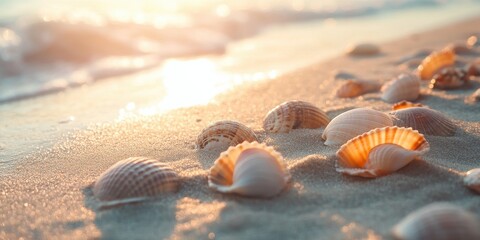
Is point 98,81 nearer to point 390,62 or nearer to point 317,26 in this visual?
point 390,62

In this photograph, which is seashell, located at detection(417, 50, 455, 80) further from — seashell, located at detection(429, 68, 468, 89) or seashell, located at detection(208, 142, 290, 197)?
seashell, located at detection(208, 142, 290, 197)

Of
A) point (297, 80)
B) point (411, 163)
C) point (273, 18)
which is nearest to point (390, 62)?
point (297, 80)

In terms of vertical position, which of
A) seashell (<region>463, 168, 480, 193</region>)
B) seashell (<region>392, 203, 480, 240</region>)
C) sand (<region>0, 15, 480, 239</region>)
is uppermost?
seashell (<region>392, 203, 480, 240</region>)

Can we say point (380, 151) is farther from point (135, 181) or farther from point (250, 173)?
point (135, 181)

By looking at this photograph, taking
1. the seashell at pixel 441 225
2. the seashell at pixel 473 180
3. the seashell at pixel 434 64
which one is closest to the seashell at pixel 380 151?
the seashell at pixel 473 180

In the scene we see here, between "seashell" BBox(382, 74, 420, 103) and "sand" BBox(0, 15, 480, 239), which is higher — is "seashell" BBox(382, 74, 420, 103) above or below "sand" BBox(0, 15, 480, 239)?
above

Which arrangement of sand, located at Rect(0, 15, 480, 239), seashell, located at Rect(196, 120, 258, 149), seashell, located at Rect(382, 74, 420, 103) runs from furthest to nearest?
seashell, located at Rect(382, 74, 420, 103) < seashell, located at Rect(196, 120, 258, 149) < sand, located at Rect(0, 15, 480, 239)

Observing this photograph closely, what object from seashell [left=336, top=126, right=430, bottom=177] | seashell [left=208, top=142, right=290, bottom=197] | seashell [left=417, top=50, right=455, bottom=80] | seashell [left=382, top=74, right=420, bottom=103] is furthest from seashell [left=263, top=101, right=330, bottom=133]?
seashell [left=417, top=50, right=455, bottom=80]
